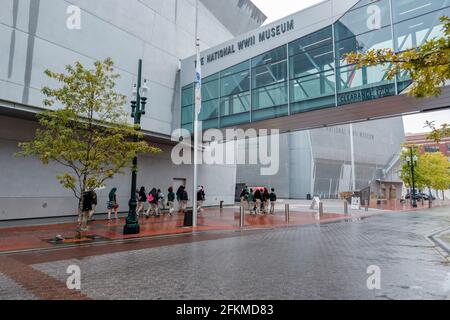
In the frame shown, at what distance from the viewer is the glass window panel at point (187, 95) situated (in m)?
20.7

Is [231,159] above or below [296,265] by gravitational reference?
above

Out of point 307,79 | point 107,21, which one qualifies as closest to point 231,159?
point 307,79

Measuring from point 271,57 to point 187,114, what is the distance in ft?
23.1

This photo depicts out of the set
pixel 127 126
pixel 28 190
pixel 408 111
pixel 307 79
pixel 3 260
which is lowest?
pixel 3 260

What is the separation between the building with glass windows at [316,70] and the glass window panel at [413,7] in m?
0.04

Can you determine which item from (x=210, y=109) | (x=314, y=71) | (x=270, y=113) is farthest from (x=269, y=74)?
(x=210, y=109)

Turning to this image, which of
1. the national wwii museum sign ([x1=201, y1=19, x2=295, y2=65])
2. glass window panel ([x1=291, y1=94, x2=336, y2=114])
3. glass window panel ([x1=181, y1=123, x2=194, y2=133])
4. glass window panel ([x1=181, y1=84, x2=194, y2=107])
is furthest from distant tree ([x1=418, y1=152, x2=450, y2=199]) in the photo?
glass window panel ([x1=181, y1=84, x2=194, y2=107])

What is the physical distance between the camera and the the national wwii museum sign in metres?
16.7

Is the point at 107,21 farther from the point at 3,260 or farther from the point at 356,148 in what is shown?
the point at 356,148

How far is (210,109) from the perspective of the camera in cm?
2023

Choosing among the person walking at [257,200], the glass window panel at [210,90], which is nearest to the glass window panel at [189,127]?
the glass window panel at [210,90]

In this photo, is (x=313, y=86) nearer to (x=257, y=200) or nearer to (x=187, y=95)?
(x=257, y=200)

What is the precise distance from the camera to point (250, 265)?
662cm

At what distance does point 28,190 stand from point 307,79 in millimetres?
14940
